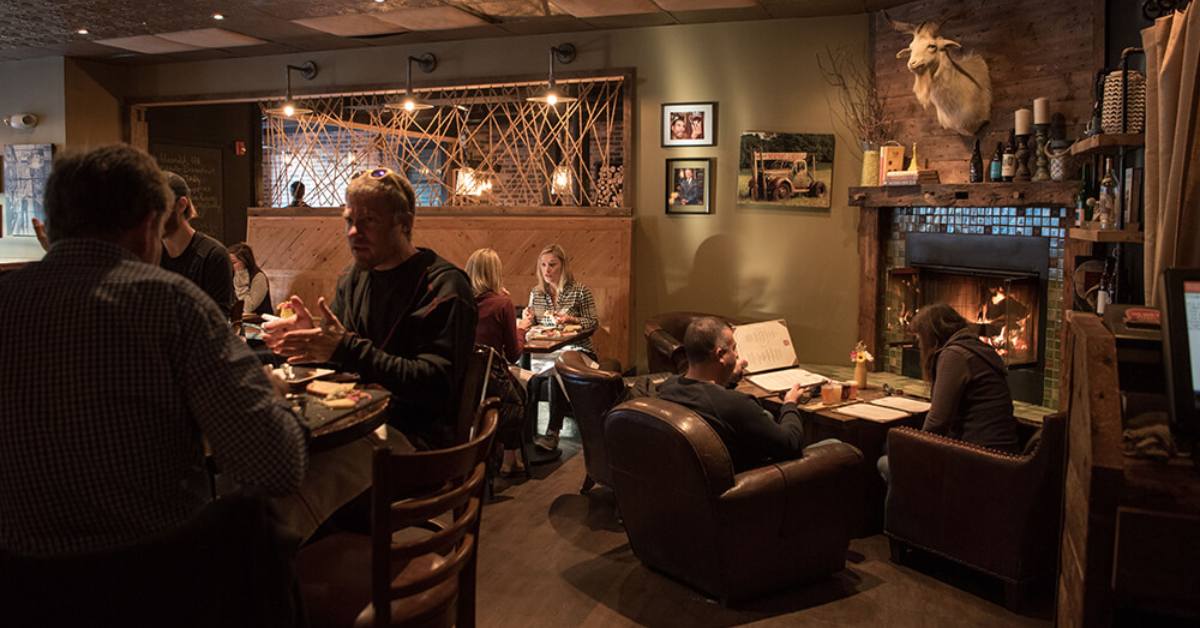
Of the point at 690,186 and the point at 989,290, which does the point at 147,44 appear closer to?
the point at 690,186

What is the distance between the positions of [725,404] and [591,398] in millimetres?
1022

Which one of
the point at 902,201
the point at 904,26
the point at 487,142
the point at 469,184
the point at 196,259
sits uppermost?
the point at 904,26

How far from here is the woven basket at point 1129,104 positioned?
129 inches

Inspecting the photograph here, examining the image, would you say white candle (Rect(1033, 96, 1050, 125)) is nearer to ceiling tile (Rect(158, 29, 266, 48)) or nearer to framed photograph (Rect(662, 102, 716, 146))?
framed photograph (Rect(662, 102, 716, 146))

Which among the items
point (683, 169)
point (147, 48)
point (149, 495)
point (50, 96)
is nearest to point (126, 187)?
point (149, 495)

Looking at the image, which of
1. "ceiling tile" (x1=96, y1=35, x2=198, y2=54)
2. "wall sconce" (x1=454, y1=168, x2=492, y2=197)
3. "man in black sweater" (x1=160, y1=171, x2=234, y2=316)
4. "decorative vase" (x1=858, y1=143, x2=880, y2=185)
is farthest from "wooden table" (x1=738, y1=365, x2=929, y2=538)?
"ceiling tile" (x1=96, y1=35, x2=198, y2=54)

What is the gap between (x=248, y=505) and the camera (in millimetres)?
1399

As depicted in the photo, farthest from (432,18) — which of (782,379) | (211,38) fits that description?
(782,379)

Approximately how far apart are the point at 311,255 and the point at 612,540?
194 inches

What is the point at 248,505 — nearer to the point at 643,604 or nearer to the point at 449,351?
the point at 449,351

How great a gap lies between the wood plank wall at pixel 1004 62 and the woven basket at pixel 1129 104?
1561 mm

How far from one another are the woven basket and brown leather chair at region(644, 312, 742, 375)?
8.84 ft

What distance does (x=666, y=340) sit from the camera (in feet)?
19.7

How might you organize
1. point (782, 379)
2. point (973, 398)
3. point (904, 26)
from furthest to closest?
1. point (904, 26)
2. point (782, 379)
3. point (973, 398)
